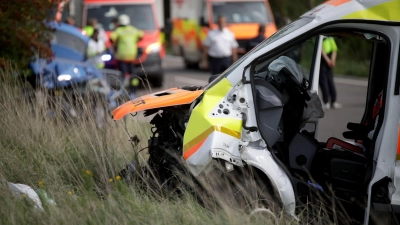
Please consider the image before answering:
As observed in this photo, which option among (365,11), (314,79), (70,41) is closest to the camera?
(365,11)

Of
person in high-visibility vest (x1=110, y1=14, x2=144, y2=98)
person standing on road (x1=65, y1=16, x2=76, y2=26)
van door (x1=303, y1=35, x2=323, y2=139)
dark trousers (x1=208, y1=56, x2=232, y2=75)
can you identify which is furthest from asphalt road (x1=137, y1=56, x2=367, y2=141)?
person standing on road (x1=65, y1=16, x2=76, y2=26)

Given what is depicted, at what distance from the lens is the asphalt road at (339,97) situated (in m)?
11.7

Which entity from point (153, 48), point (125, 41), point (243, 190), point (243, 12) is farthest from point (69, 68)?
point (243, 12)

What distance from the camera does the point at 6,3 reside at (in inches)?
339

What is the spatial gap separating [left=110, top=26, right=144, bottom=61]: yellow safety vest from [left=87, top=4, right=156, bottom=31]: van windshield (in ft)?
9.01

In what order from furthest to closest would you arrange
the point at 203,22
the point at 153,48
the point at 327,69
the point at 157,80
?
the point at 203,22 → the point at 157,80 → the point at 153,48 → the point at 327,69

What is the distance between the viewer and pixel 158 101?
18.0 feet

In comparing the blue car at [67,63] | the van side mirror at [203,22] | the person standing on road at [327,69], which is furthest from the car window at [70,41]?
the van side mirror at [203,22]

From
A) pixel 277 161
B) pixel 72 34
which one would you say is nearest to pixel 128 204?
pixel 277 161

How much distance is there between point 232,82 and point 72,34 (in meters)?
8.44

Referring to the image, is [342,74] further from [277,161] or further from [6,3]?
[277,161]

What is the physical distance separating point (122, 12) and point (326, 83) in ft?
22.5

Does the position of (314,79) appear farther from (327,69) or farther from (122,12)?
(122,12)

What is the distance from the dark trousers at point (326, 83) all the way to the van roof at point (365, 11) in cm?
914
